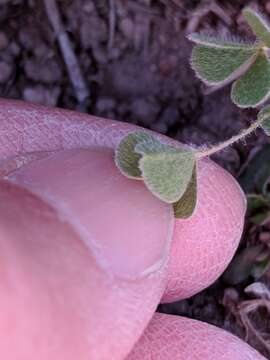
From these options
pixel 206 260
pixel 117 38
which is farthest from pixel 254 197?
pixel 117 38

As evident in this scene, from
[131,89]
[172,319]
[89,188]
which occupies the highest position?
[89,188]

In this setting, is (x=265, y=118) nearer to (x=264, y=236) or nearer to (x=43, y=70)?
(x=264, y=236)

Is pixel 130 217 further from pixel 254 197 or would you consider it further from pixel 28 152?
pixel 254 197

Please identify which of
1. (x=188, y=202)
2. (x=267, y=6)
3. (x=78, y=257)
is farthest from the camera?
(x=267, y=6)

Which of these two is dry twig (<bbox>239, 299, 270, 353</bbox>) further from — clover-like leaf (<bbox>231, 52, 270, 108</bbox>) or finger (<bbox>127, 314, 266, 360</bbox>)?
clover-like leaf (<bbox>231, 52, 270, 108</bbox>)

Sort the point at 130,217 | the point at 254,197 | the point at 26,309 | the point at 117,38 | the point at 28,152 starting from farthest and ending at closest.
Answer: the point at 117,38, the point at 254,197, the point at 28,152, the point at 130,217, the point at 26,309

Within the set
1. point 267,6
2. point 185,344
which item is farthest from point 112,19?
point 185,344

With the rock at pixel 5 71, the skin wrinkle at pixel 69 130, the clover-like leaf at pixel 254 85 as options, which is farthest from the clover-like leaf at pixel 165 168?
the rock at pixel 5 71
